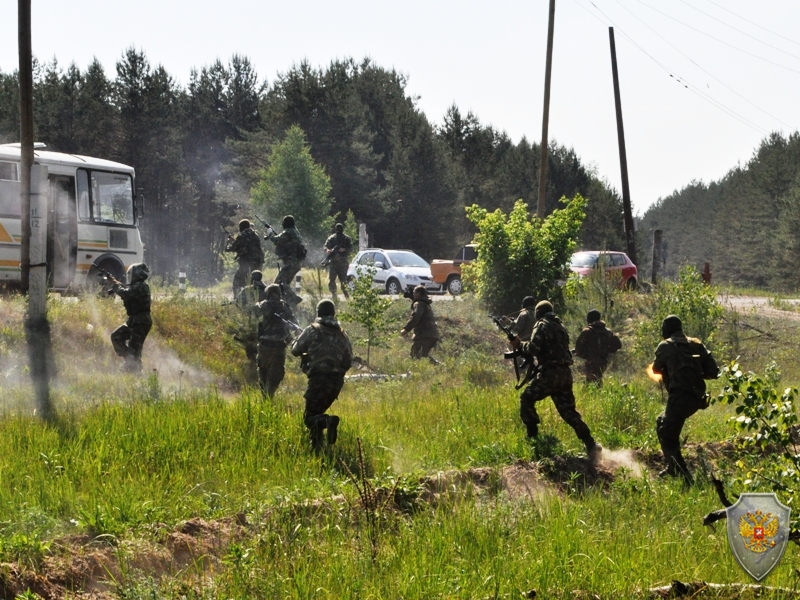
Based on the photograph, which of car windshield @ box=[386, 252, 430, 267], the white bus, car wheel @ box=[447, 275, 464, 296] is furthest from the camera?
car wheel @ box=[447, 275, 464, 296]

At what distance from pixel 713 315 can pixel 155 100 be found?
1597 inches

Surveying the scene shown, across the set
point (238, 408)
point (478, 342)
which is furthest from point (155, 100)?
point (238, 408)

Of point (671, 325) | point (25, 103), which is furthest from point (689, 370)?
point (25, 103)

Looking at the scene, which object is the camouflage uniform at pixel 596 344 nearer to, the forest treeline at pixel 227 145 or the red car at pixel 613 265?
the red car at pixel 613 265

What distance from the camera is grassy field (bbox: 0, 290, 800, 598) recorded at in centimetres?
604

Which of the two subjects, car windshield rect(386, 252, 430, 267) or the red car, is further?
car windshield rect(386, 252, 430, 267)

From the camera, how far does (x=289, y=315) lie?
1278 centimetres

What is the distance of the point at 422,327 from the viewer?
17219 millimetres

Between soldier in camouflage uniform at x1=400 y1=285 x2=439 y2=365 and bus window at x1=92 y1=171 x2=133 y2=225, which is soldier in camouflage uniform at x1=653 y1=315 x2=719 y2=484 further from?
bus window at x1=92 y1=171 x2=133 y2=225

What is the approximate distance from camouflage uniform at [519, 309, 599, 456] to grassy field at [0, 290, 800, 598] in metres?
0.37

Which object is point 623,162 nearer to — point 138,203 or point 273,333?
point 138,203

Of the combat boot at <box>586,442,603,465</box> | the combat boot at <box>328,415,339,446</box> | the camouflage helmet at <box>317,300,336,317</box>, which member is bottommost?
the combat boot at <box>586,442,603,465</box>

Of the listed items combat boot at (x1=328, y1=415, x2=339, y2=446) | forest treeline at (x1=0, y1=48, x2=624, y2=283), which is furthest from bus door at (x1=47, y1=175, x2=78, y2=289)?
Answer: forest treeline at (x1=0, y1=48, x2=624, y2=283)

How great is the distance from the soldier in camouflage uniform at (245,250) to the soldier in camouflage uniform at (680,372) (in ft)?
31.5
